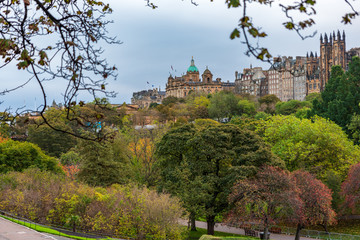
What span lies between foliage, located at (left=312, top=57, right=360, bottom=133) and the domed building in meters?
117

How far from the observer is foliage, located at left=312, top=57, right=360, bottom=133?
51.9 m

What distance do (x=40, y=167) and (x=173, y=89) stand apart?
142 m

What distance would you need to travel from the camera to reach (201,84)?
7003 inches

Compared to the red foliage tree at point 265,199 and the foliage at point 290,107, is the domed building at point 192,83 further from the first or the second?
the red foliage tree at point 265,199

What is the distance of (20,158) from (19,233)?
68.6ft

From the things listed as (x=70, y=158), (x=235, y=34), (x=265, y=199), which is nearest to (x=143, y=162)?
(x=70, y=158)

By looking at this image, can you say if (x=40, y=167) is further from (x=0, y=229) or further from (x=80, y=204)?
(x=0, y=229)

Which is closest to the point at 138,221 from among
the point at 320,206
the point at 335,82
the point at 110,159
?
the point at 320,206

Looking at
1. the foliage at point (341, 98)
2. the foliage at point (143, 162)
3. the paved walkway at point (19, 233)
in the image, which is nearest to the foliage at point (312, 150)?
the foliage at point (143, 162)

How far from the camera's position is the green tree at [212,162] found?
29.1m

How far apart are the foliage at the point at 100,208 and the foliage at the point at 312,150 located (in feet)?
44.5

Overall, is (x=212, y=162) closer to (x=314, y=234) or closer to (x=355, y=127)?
(x=314, y=234)

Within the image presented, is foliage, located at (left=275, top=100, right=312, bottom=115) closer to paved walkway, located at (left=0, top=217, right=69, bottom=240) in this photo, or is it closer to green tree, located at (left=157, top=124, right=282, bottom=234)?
green tree, located at (left=157, top=124, right=282, bottom=234)

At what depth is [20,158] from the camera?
41.3m
